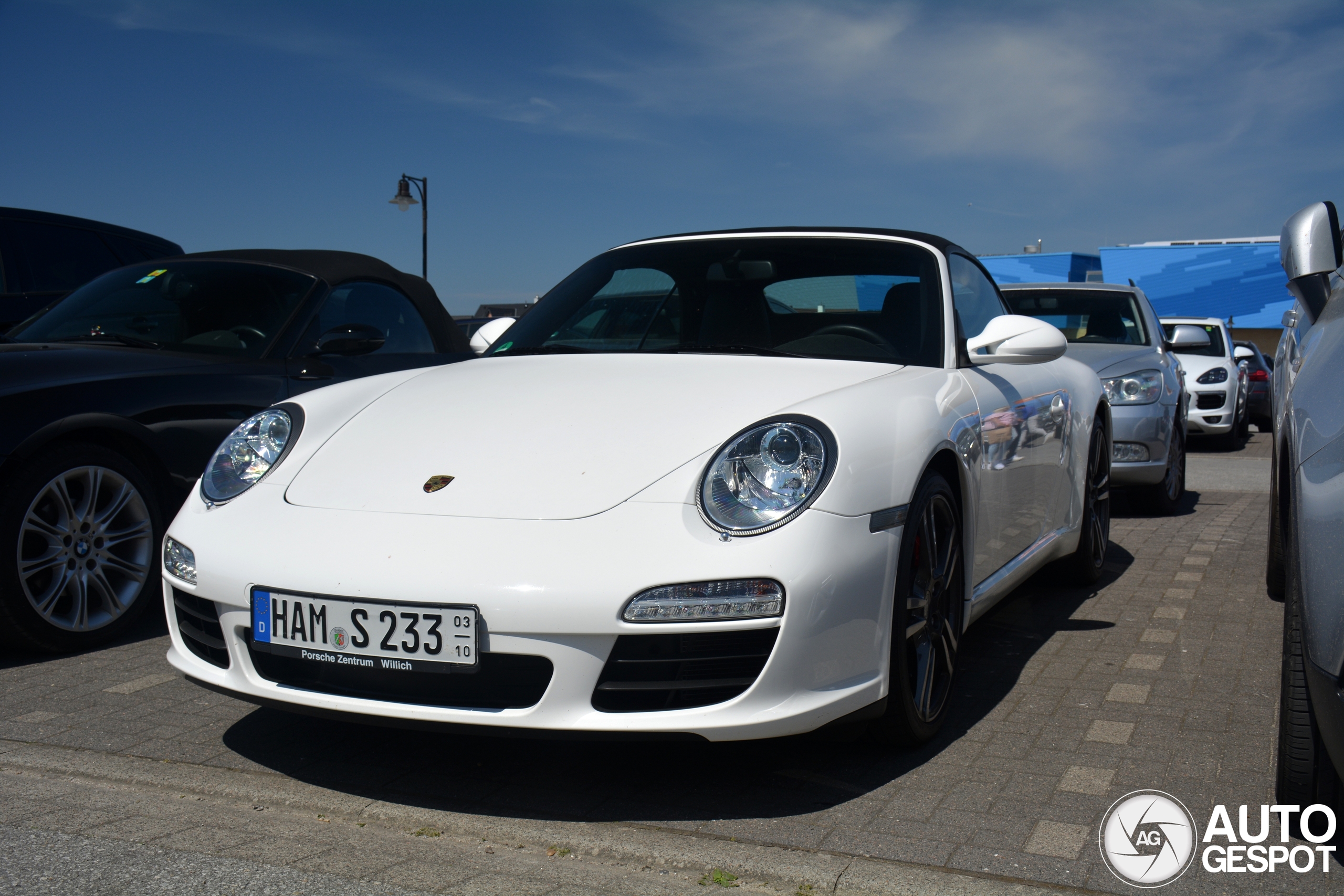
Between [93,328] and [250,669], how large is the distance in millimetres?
2799

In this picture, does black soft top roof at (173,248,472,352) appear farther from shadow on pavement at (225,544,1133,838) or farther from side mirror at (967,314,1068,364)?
side mirror at (967,314,1068,364)

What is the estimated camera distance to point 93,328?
16.2ft

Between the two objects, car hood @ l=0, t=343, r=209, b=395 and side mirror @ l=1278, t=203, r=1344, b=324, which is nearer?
side mirror @ l=1278, t=203, r=1344, b=324

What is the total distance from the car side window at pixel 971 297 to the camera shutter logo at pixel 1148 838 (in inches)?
62.7

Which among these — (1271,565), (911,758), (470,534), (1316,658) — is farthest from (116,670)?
(1271,565)

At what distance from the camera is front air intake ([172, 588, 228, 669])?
2797mm

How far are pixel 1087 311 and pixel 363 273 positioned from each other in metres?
5.27

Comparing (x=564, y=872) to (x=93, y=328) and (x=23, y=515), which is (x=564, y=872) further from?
(x=93, y=328)

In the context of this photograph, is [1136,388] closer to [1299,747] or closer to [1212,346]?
[1299,747]

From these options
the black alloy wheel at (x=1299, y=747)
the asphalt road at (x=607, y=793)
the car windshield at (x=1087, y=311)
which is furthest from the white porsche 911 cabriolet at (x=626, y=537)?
the car windshield at (x=1087, y=311)

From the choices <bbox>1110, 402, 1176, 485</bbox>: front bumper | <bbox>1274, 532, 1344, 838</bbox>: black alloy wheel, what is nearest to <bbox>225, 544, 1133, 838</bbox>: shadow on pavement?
<bbox>1274, 532, 1344, 838</bbox>: black alloy wheel

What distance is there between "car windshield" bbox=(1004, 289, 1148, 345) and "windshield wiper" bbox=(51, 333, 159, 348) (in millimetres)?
5650

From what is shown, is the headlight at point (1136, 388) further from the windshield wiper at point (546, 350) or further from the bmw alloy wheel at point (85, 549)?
the bmw alloy wheel at point (85, 549)

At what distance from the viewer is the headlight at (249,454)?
306cm
